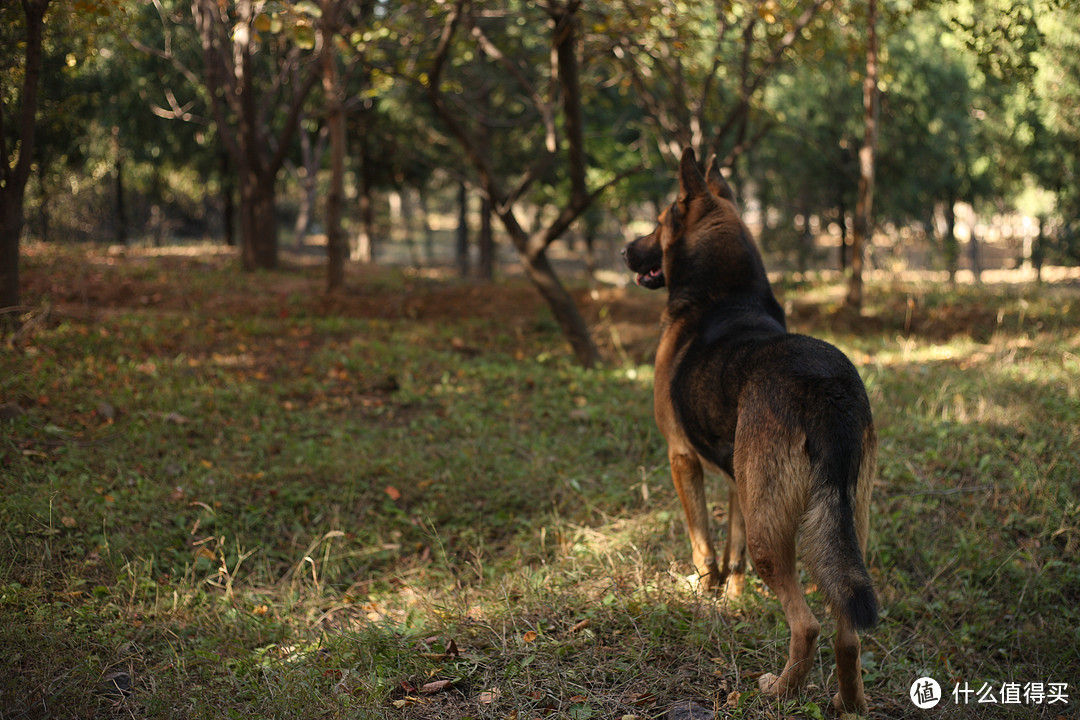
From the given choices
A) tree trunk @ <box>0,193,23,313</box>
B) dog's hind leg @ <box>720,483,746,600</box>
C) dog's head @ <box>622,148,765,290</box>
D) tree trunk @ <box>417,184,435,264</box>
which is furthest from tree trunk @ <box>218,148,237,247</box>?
dog's hind leg @ <box>720,483,746,600</box>

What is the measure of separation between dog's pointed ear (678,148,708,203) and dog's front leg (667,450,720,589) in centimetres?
144

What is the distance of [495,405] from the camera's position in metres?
7.60

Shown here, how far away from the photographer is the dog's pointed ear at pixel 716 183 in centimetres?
455

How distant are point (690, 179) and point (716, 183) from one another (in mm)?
437

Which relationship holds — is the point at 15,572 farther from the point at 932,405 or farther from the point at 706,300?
the point at 932,405

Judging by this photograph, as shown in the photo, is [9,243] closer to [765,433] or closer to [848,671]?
[765,433]

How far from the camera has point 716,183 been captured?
15.1 ft

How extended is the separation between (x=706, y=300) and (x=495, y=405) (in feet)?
12.5

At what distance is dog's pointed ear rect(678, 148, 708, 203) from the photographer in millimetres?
4195

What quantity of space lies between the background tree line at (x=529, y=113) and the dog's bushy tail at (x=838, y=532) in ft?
17.5

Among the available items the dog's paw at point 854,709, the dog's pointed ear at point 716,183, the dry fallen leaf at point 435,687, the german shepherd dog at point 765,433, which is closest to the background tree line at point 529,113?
the dog's pointed ear at point 716,183

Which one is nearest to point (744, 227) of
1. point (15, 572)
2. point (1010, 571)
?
point (1010, 571)

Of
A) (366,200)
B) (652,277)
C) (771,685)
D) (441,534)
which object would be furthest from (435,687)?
(366,200)

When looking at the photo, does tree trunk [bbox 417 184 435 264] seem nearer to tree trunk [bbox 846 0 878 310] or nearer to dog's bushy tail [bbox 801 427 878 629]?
tree trunk [bbox 846 0 878 310]
